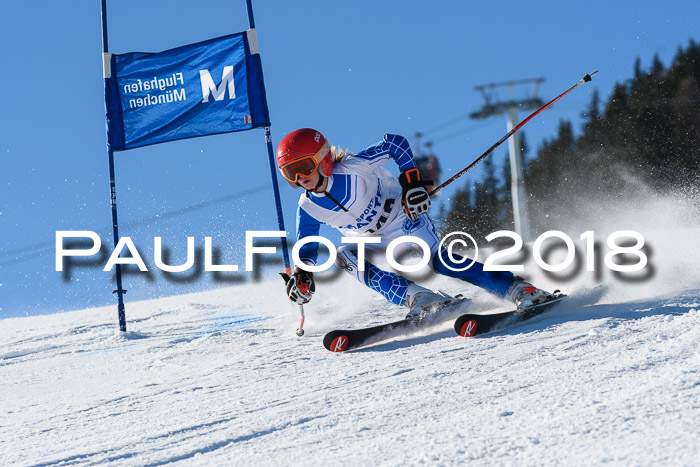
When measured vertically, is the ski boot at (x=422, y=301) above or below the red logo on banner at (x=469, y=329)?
above

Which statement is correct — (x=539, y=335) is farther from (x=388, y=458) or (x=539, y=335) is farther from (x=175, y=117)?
(x=175, y=117)

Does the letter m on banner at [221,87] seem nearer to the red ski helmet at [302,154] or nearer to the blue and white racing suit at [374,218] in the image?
the blue and white racing suit at [374,218]

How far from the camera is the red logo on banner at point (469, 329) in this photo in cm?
380

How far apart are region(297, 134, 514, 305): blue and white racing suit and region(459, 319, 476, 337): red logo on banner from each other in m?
0.64

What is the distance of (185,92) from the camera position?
23.4 ft

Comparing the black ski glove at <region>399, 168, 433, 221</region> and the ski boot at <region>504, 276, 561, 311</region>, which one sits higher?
the black ski glove at <region>399, 168, 433, 221</region>

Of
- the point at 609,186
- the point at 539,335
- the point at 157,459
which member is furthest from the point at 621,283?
the point at 609,186

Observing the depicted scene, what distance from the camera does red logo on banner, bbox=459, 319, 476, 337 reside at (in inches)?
150

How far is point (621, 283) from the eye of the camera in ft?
16.3

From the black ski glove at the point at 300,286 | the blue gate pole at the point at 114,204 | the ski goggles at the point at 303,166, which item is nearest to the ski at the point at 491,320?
the black ski glove at the point at 300,286

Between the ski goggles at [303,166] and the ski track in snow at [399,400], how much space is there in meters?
1.02

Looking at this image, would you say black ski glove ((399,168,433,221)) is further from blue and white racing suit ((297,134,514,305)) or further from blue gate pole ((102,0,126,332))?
blue gate pole ((102,0,126,332))

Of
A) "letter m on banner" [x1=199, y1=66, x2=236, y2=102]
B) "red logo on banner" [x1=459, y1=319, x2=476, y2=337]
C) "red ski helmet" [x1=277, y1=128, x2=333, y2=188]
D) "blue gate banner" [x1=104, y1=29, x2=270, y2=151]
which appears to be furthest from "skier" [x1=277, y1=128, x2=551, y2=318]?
"letter m on banner" [x1=199, y1=66, x2=236, y2=102]

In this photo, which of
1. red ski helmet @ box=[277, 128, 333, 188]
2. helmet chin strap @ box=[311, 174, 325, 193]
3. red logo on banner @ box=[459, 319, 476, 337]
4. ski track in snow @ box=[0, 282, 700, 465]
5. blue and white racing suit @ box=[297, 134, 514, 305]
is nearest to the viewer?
ski track in snow @ box=[0, 282, 700, 465]
